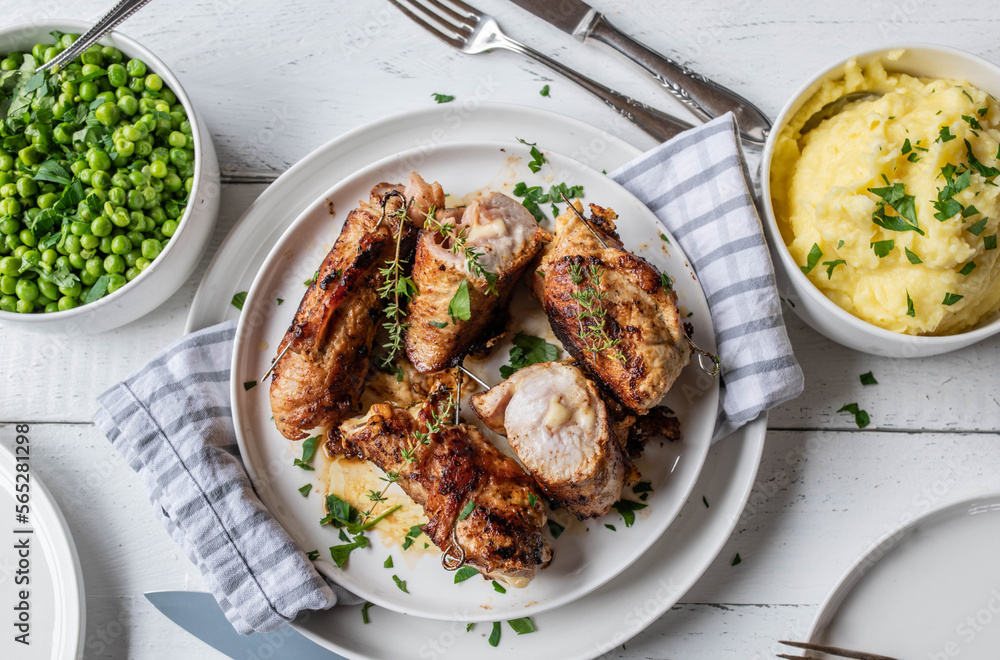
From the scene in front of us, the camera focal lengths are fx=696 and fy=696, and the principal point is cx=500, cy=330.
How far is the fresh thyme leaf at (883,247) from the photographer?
3.20 m

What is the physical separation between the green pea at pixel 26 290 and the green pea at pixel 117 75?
1.13m

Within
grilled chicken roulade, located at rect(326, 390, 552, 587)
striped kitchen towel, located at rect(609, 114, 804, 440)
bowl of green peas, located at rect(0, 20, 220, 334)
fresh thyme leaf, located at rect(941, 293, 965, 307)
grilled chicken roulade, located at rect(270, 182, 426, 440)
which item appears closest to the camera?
grilled chicken roulade, located at rect(326, 390, 552, 587)

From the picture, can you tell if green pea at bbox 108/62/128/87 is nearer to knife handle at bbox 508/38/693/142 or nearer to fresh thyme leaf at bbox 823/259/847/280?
knife handle at bbox 508/38/693/142

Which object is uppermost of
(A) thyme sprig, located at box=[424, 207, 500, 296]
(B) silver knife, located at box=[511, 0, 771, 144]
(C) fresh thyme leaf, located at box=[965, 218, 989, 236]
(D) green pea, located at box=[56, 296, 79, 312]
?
(C) fresh thyme leaf, located at box=[965, 218, 989, 236]

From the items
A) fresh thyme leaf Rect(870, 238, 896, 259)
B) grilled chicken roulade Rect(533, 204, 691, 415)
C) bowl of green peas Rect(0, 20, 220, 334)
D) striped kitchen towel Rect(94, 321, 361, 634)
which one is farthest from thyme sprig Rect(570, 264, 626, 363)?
bowl of green peas Rect(0, 20, 220, 334)

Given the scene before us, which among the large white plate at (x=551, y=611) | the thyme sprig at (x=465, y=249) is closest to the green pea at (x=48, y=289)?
the large white plate at (x=551, y=611)

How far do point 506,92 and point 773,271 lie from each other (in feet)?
5.93

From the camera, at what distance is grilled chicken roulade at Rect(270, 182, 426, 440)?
3.30 meters

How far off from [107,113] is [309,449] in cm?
201

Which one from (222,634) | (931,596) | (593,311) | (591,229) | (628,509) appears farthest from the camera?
(222,634)

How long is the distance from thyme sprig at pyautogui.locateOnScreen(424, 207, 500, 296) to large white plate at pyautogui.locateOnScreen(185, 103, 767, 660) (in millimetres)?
750

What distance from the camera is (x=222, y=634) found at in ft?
12.5

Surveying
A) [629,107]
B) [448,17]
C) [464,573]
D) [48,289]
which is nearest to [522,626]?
[464,573]

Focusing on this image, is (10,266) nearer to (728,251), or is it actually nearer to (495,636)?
(495,636)
